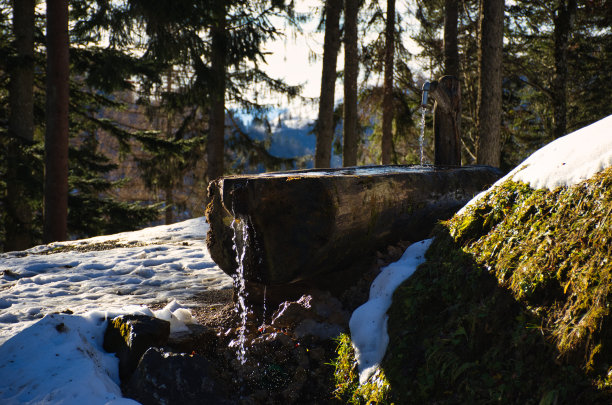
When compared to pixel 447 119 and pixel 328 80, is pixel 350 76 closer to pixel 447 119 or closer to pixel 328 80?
pixel 328 80

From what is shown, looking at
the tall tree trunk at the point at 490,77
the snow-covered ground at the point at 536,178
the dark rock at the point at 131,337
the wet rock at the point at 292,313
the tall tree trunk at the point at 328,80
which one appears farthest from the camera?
the tall tree trunk at the point at 328,80

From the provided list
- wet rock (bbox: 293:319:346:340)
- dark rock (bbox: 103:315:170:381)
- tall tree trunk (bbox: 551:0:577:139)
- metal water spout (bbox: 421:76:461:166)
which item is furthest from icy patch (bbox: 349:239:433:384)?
tall tree trunk (bbox: 551:0:577:139)

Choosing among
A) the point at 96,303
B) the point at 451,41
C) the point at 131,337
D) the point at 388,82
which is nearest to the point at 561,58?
the point at 451,41

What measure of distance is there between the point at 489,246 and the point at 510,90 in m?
14.0

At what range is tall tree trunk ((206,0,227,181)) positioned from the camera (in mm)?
11016

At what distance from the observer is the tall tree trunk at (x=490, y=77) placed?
24.7 ft

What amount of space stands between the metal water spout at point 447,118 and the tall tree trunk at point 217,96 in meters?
6.00

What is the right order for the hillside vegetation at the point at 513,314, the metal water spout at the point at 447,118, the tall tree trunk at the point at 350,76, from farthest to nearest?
the tall tree trunk at the point at 350,76 < the metal water spout at the point at 447,118 < the hillside vegetation at the point at 513,314

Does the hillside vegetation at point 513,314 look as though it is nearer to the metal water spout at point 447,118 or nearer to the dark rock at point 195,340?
the dark rock at point 195,340

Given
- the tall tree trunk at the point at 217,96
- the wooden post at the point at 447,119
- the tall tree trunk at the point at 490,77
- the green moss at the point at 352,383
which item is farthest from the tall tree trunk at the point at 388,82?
the green moss at the point at 352,383

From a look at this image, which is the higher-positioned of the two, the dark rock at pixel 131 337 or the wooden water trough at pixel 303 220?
the wooden water trough at pixel 303 220

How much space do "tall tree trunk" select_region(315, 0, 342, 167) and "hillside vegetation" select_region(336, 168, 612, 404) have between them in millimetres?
7354

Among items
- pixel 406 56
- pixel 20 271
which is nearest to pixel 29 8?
pixel 20 271

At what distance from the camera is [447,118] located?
18.7 feet
